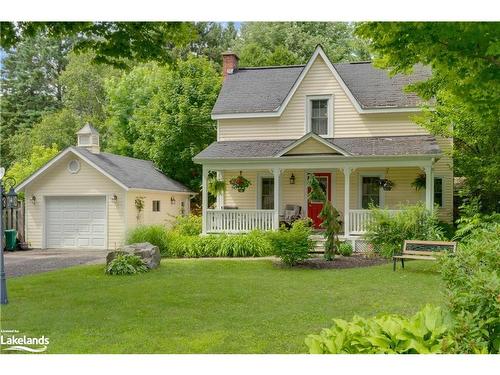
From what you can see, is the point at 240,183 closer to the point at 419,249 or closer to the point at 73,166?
the point at 419,249

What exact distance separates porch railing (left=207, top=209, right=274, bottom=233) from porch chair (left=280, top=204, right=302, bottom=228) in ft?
0.93

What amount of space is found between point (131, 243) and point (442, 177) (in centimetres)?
748

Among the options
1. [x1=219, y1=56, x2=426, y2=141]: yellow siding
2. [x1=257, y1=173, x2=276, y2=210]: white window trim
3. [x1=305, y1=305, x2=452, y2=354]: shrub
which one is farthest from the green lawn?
[x1=219, y1=56, x2=426, y2=141]: yellow siding

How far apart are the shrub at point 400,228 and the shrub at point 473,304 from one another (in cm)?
551

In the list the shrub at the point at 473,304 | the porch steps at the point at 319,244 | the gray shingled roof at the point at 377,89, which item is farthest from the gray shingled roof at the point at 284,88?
the shrub at the point at 473,304

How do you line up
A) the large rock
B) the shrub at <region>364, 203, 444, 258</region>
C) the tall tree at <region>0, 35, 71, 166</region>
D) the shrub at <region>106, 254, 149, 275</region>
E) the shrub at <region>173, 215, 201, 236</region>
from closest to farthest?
the tall tree at <region>0, 35, 71, 166</region>
the shrub at <region>106, 254, 149, 275</region>
the large rock
the shrub at <region>173, 215, 201, 236</region>
the shrub at <region>364, 203, 444, 258</region>

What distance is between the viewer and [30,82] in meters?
6.65

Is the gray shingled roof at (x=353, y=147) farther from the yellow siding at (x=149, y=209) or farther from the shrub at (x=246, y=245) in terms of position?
the shrub at (x=246, y=245)

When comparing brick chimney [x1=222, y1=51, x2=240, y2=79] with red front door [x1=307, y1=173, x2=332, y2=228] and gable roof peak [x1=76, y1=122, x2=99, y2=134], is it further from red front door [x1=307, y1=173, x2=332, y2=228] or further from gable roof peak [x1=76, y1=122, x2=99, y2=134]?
red front door [x1=307, y1=173, x2=332, y2=228]

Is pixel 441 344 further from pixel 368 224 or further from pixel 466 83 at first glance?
pixel 368 224

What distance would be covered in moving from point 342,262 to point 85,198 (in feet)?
16.4

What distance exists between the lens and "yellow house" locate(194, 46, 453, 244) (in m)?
11.9

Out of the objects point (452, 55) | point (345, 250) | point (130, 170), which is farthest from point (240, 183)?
point (452, 55)

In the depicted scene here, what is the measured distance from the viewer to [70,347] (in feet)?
18.0
